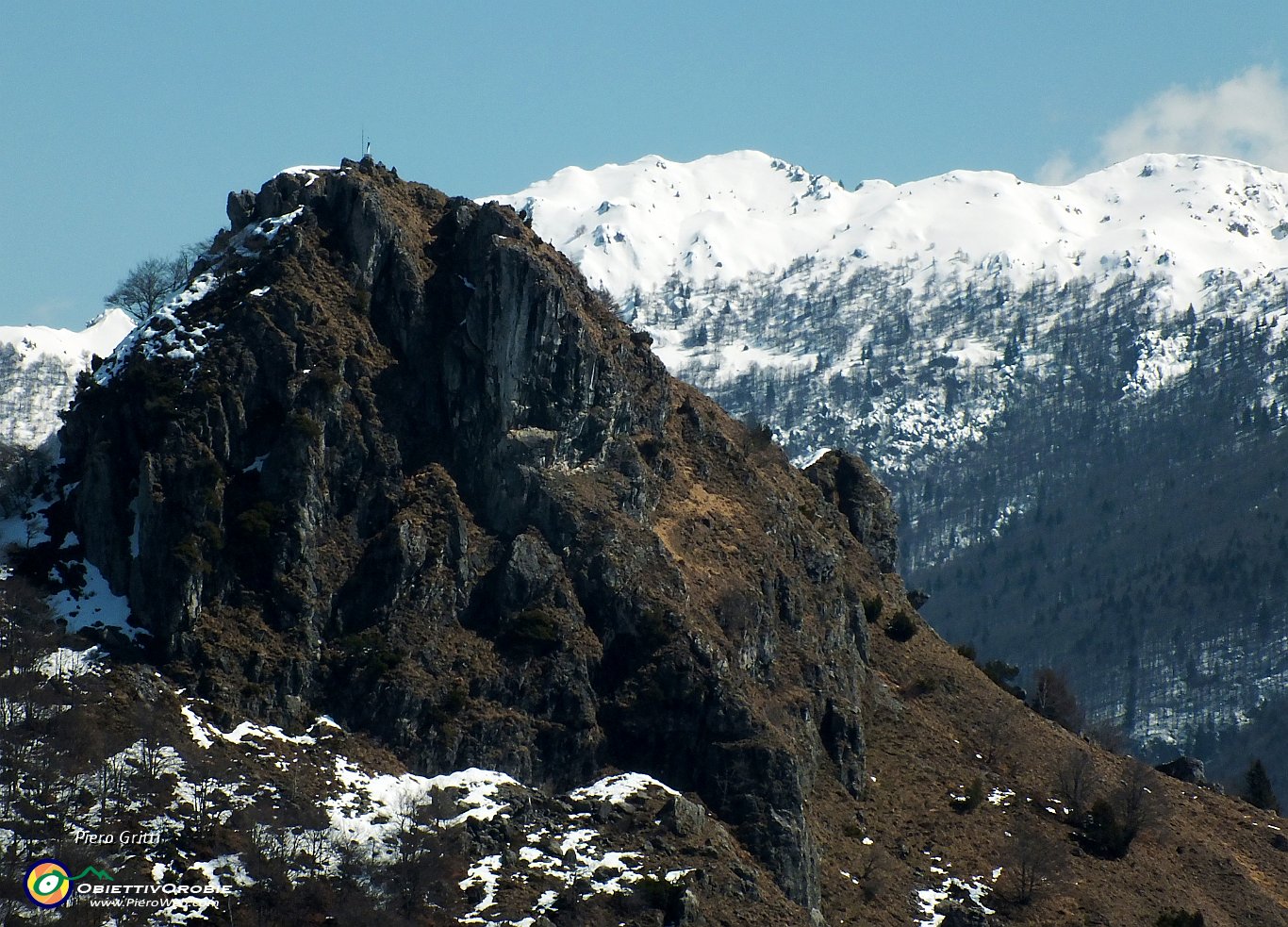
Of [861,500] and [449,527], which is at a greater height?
[861,500]

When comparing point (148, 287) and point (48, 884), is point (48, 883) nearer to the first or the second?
point (48, 884)

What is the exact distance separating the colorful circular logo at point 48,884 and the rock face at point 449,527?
57.7ft

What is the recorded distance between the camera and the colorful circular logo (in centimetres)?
7812

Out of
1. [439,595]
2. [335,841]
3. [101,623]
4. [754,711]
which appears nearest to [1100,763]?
[754,711]

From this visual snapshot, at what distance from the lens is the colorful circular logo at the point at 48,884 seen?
78125 mm

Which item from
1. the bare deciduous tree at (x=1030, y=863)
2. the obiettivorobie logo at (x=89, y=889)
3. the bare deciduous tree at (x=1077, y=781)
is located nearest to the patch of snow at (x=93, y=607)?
the obiettivorobie logo at (x=89, y=889)

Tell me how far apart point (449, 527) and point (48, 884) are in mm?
35778

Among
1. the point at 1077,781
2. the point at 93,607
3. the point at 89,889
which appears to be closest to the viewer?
the point at 89,889

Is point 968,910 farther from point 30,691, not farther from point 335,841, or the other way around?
point 30,691

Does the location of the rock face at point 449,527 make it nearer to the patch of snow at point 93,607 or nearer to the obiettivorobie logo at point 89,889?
the patch of snow at point 93,607

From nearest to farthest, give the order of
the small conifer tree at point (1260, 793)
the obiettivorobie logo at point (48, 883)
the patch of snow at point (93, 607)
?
the obiettivorobie logo at point (48, 883), the patch of snow at point (93, 607), the small conifer tree at point (1260, 793)

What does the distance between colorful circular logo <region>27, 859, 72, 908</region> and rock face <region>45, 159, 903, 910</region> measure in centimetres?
1760

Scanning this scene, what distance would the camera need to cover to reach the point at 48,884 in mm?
78750

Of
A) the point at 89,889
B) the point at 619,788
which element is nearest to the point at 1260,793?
the point at 619,788
